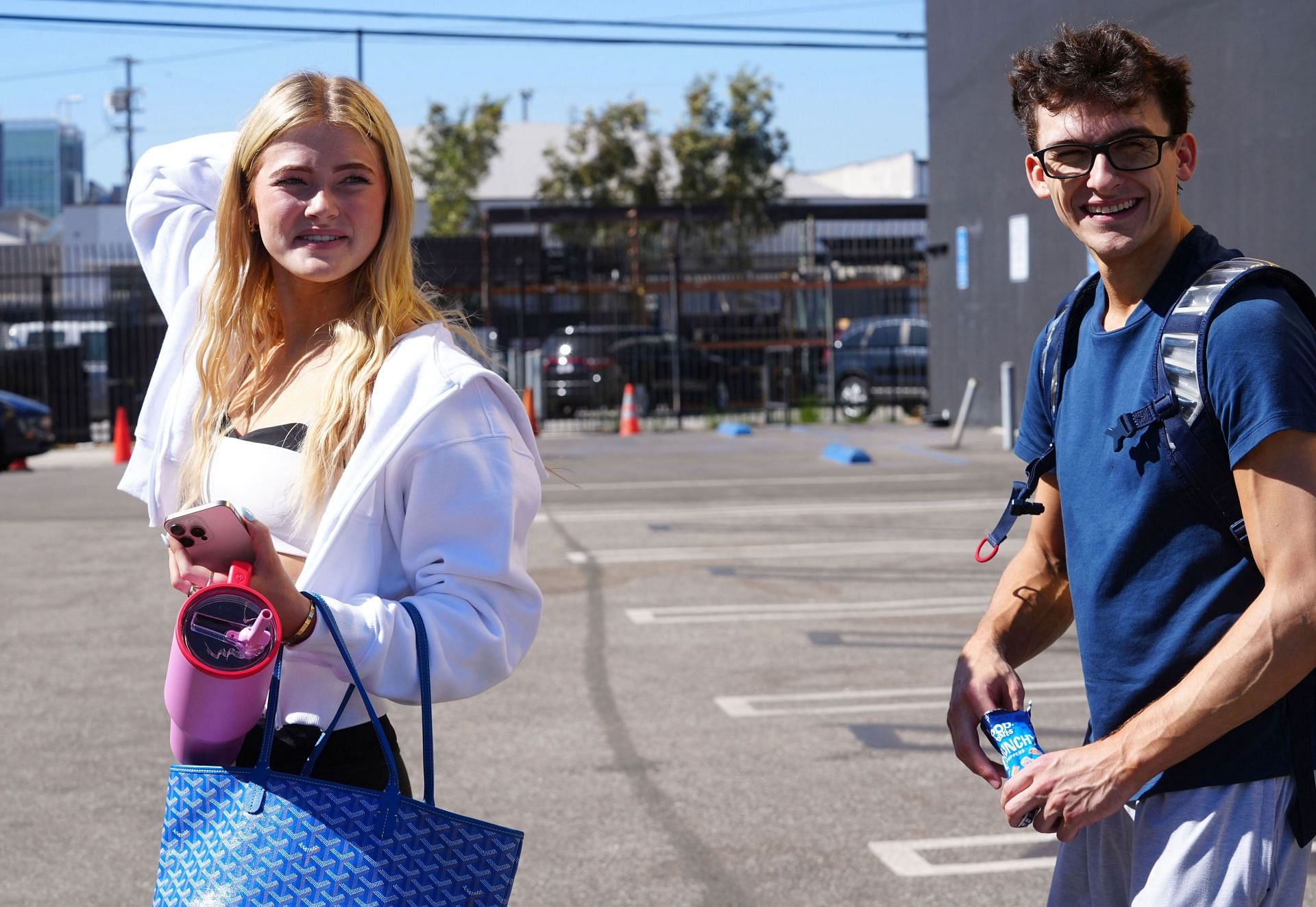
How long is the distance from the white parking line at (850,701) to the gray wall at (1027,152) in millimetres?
8517

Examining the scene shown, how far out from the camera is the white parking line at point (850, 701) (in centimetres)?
646

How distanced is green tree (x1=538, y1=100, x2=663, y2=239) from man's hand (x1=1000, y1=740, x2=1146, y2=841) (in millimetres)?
37240

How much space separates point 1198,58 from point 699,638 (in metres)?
11.8

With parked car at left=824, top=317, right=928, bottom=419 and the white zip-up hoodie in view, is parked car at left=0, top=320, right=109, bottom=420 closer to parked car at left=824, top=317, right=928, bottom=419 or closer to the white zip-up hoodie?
parked car at left=824, top=317, right=928, bottom=419

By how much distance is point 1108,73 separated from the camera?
2324 mm

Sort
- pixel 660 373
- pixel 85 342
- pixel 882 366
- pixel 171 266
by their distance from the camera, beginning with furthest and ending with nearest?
1. pixel 882 366
2. pixel 660 373
3. pixel 85 342
4. pixel 171 266

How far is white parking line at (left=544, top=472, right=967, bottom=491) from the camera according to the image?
1523 centimetres

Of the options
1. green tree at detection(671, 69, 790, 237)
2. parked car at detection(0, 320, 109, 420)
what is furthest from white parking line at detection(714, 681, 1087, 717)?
green tree at detection(671, 69, 790, 237)

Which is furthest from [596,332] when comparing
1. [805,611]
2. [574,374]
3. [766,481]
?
[805,611]

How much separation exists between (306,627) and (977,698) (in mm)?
1161

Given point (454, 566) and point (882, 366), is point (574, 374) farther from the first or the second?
point (454, 566)

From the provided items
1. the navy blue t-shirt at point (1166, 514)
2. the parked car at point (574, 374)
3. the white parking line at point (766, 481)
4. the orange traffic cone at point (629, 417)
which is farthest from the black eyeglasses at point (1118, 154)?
the parked car at point (574, 374)

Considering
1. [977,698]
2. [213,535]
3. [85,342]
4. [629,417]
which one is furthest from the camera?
[85,342]

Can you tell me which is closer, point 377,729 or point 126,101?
point 377,729
